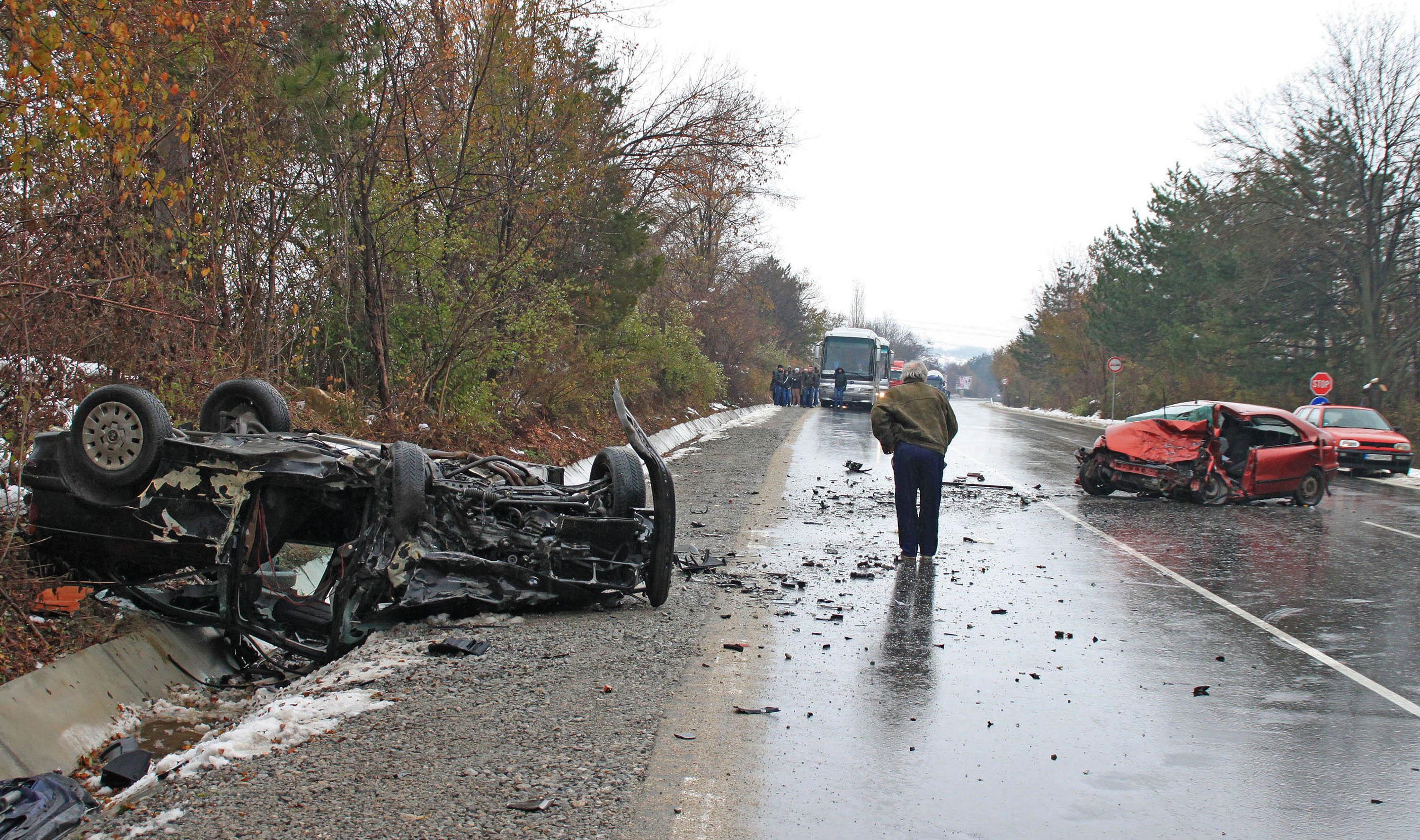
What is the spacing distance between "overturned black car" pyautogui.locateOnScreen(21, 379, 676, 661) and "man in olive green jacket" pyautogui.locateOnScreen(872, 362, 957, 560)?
3635mm

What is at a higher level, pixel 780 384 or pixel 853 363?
pixel 853 363

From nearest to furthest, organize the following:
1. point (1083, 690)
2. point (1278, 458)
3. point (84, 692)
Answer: point (84, 692) → point (1083, 690) → point (1278, 458)

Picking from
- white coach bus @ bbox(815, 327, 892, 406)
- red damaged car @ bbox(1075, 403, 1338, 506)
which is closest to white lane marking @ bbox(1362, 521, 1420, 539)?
red damaged car @ bbox(1075, 403, 1338, 506)

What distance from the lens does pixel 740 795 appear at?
13.6 feet

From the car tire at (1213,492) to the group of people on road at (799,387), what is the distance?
135 ft

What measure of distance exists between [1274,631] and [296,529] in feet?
21.3

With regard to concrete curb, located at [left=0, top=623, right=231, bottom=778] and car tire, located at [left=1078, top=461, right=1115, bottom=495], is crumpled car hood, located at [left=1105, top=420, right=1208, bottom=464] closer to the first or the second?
car tire, located at [left=1078, top=461, right=1115, bottom=495]

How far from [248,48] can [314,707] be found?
25.9 feet

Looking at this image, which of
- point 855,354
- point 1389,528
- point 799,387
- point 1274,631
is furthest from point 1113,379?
point 1274,631

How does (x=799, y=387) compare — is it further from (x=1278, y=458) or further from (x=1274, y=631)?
(x=1274, y=631)

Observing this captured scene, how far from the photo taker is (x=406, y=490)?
631 centimetres

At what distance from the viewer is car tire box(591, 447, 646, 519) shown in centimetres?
720

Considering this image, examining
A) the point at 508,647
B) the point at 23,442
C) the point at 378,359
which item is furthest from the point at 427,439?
the point at 508,647

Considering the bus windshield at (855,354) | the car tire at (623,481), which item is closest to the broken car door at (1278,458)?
the car tire at (623,481)
